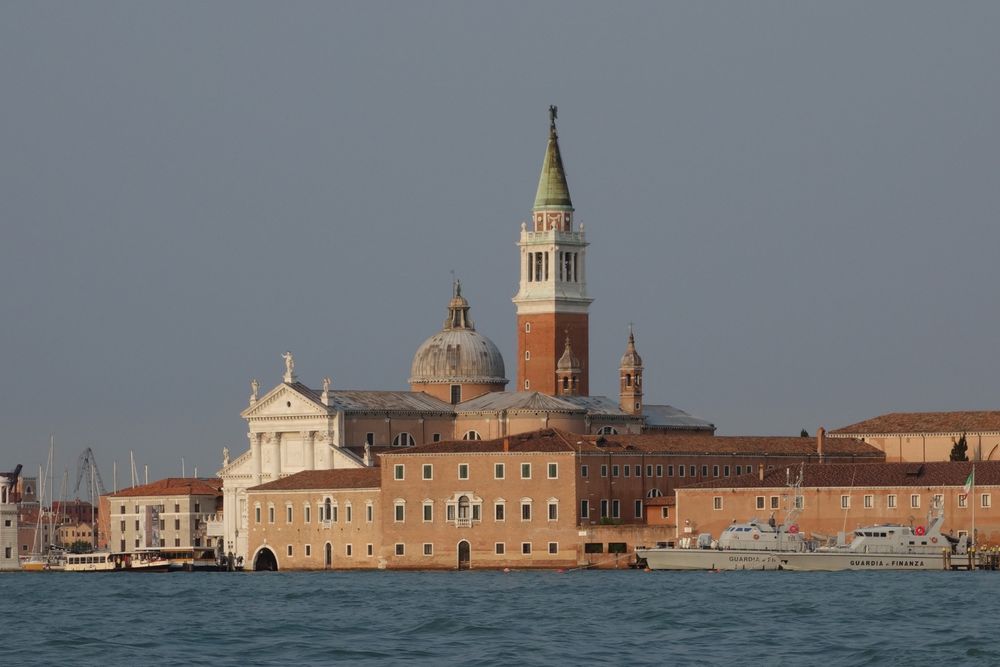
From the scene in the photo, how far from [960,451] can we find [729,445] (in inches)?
333

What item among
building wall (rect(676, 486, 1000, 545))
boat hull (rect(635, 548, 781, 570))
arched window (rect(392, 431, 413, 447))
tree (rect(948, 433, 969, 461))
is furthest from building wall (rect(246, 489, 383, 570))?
tree (rect(948, 433, 969, 461))

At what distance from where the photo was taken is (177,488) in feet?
391

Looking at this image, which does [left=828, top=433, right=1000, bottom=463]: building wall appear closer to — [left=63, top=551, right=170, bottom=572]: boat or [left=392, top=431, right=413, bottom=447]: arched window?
[left=392, top=431, right=413, bottom=447]: arched window

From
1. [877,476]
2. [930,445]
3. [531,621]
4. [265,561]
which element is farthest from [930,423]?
[531,621]

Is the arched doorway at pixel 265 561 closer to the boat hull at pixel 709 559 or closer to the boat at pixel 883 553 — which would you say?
the boat hull at pixel 709 559

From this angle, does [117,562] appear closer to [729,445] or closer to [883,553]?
[729,445]

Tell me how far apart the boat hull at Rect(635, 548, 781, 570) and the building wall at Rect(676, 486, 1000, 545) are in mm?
4952

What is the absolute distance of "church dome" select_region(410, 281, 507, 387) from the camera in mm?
111188

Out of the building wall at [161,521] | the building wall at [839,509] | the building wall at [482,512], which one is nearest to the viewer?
the building wall at [839,509]

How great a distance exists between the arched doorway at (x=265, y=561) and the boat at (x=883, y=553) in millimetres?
23914

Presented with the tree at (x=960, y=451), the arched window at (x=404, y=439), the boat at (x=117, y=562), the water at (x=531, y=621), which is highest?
the arched window at (x=404, y=439)

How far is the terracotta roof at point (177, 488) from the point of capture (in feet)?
390

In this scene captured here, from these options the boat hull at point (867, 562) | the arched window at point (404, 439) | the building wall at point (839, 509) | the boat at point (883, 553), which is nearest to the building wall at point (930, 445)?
the building wall at point (839, 509)

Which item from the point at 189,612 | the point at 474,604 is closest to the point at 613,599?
the point at 474,604
